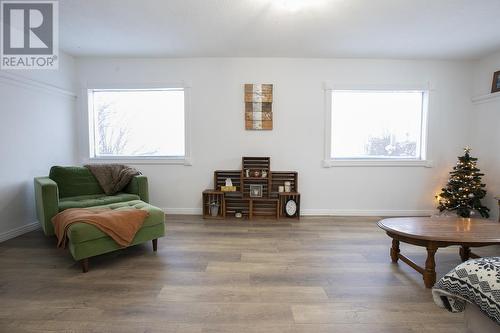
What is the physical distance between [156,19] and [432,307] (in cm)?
384

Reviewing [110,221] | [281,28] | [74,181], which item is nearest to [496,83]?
[281,28]

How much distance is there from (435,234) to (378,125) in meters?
2.59

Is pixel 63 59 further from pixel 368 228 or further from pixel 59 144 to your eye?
pixel 368 228

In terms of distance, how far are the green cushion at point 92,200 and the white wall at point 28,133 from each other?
628 millimetres

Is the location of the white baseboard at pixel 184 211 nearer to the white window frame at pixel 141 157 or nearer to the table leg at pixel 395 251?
the white window frame at pixel 141 157

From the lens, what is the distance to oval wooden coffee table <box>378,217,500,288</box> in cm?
204

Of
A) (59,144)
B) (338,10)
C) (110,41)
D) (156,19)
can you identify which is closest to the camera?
(338,10)

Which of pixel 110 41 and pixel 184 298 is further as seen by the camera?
pixel 110 41

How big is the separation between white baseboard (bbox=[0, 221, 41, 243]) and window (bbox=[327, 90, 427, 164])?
4.60 m

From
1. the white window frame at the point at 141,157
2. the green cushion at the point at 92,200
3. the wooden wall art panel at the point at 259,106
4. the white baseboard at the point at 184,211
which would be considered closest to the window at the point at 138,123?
the white window frame at the point at 141,157

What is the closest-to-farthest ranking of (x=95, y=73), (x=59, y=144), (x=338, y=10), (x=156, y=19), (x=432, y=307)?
(x=432, y=307) → (x=338, y=10) → (x=156, y=19) → (x=59, y=144) → (x=95, y=73)

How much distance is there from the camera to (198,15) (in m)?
2.80

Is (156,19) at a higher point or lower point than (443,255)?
higher

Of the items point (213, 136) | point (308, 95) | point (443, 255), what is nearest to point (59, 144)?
point (213, 136)
